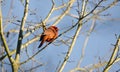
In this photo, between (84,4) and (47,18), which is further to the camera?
Result: (47,18)

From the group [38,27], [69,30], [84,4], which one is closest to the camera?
[69,30]

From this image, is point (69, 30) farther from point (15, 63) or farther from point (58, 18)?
point (58, 18)

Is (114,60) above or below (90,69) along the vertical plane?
above

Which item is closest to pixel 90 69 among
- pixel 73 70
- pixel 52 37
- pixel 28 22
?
pixel 73 70

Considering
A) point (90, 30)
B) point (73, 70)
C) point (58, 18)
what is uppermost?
point (58, 18)

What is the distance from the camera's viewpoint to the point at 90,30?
643cm

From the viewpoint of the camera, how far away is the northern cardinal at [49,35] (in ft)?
18.2

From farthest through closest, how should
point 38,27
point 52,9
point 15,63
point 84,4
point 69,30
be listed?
point 52,9 < point 38,27 < point 84,4 < point 69,30 < point 15,63

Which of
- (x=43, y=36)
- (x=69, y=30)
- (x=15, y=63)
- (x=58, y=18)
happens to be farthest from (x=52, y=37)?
(x=15, y=63)

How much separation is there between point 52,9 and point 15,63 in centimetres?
211

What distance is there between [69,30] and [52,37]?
39.8 inches

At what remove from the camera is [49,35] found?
5.62 m

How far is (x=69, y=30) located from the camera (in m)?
4.78

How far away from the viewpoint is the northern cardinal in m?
5.54
